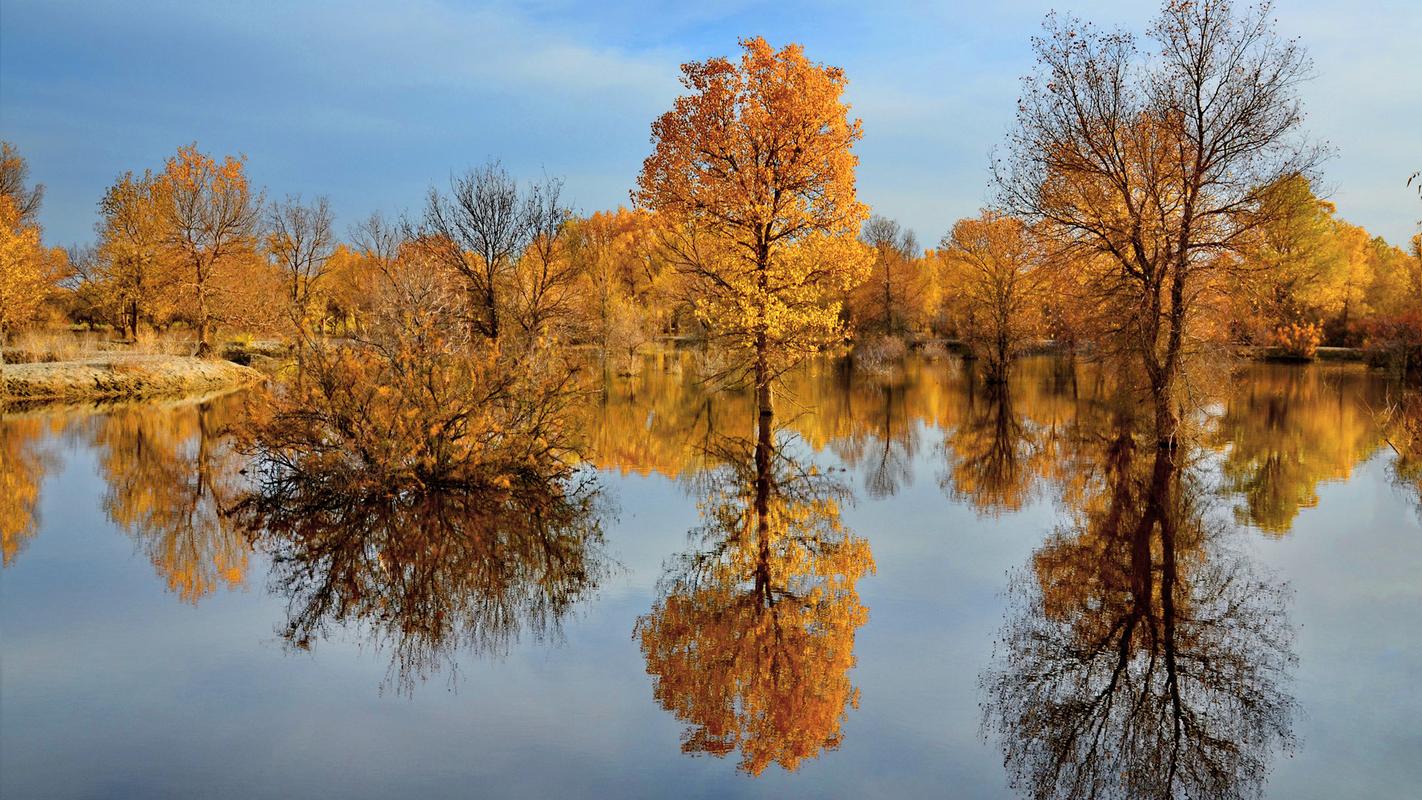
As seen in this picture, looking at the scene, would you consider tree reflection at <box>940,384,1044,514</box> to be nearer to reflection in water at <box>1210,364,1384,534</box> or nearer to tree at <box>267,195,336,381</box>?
reflection in water at <box>1210,364,1384,534</box>

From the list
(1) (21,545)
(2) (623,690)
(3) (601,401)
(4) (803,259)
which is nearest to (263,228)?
(3) (601,401)

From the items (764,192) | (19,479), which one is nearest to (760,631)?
(19,479)

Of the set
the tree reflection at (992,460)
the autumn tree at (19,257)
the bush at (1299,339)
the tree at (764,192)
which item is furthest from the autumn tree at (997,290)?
the autumn tree at (19,257)

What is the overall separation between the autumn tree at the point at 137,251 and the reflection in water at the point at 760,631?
37.9 meters

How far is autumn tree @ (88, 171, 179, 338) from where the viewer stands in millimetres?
40281

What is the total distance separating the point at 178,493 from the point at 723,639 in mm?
10116

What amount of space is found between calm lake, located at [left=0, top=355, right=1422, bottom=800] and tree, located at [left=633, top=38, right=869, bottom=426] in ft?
25.2

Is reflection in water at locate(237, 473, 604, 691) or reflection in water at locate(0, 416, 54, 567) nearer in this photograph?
reflection in water at locate(237, 473, 604, 691)

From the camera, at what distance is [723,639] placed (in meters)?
7.42

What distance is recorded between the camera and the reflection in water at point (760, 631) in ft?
19.6

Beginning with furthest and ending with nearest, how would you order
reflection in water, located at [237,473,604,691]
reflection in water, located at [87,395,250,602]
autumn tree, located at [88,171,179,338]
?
autumn tree, located at [88,171,179,338], reflection in water, located at [87,395,250,602], reflection in water, located at [237,473,604,691]

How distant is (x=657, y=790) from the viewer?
517cm

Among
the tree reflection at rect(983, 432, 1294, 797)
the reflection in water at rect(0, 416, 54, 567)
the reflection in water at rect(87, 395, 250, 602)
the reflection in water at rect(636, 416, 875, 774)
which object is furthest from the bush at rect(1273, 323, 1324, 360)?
the reflection in water at rect(0, 416, 54, 567)

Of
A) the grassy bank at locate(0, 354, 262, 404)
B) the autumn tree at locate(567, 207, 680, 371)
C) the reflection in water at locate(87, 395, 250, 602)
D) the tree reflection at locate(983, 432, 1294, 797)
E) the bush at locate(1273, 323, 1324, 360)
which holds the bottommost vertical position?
the tree reflection at locate(983, 432, 1294, 797)
